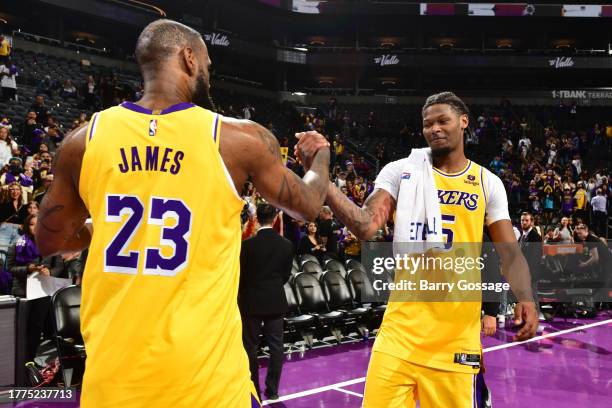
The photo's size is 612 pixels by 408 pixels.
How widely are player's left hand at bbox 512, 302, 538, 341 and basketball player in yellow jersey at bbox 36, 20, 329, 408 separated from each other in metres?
1.52

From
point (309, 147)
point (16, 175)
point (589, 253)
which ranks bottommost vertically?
point (589, 253)

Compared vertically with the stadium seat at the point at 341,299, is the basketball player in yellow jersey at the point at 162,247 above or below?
above

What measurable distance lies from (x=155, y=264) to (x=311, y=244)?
8.05m

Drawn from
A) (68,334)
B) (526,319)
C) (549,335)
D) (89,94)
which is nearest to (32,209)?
(68,334)

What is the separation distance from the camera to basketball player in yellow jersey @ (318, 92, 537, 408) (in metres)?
2.88

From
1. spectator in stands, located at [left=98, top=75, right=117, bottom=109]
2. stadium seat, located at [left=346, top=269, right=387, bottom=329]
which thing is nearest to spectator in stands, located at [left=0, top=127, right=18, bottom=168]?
stadium seat, located at [left=346, top=269, right=387, bottom=329]

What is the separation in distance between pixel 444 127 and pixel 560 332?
25.4 ft

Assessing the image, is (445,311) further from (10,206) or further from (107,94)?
(107,94)

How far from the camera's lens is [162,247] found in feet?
5.74

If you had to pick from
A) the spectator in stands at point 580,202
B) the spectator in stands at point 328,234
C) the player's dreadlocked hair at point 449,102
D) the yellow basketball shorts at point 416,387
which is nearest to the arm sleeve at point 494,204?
the player's dreadlocked hair at point 449,102

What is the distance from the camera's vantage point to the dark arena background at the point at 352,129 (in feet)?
20.5

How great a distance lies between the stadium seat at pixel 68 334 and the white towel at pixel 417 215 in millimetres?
3836

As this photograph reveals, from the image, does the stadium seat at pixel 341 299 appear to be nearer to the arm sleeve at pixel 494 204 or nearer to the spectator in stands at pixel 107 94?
the arm sleeve at pixel 494 204

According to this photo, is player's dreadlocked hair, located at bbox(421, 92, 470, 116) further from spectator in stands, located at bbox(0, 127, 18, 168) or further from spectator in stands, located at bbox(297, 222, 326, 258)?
spectator in stands, located at bbox(0, 127, 18, 168)
